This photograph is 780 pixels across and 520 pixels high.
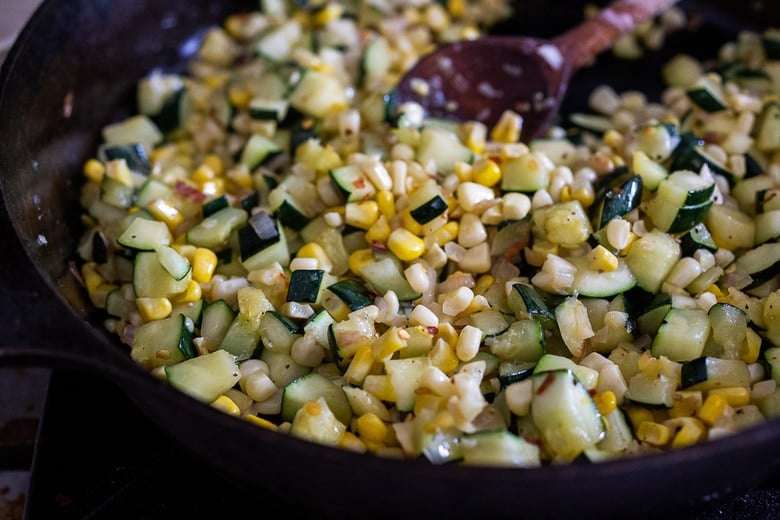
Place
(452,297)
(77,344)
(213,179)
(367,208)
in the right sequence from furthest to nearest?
(213,179) → (367,208) → (452,297) → (77,344)

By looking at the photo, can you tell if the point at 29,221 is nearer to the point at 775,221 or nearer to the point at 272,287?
the point at 272,287

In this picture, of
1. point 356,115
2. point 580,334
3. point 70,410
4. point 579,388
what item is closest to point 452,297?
point 580,334

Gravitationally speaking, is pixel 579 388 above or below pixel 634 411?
above

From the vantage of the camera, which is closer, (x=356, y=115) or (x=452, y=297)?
(x=452, y=297)

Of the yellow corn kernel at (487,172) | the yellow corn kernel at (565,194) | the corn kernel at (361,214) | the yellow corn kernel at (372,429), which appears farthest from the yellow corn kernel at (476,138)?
the yellow corn kernel at (372,429)

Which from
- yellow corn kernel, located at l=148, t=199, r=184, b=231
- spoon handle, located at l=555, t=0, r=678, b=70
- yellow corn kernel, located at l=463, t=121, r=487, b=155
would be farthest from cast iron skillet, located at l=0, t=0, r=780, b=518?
spoon handle, located at l=555, t=0, r=678, b=70

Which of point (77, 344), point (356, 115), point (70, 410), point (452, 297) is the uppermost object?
point (77, 344)

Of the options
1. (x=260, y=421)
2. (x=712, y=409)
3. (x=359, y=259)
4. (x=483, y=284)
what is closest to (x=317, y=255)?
(x=359, y=259)

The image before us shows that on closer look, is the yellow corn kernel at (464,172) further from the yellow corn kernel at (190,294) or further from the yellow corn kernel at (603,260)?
the yellow corn kernel at (190,294)
